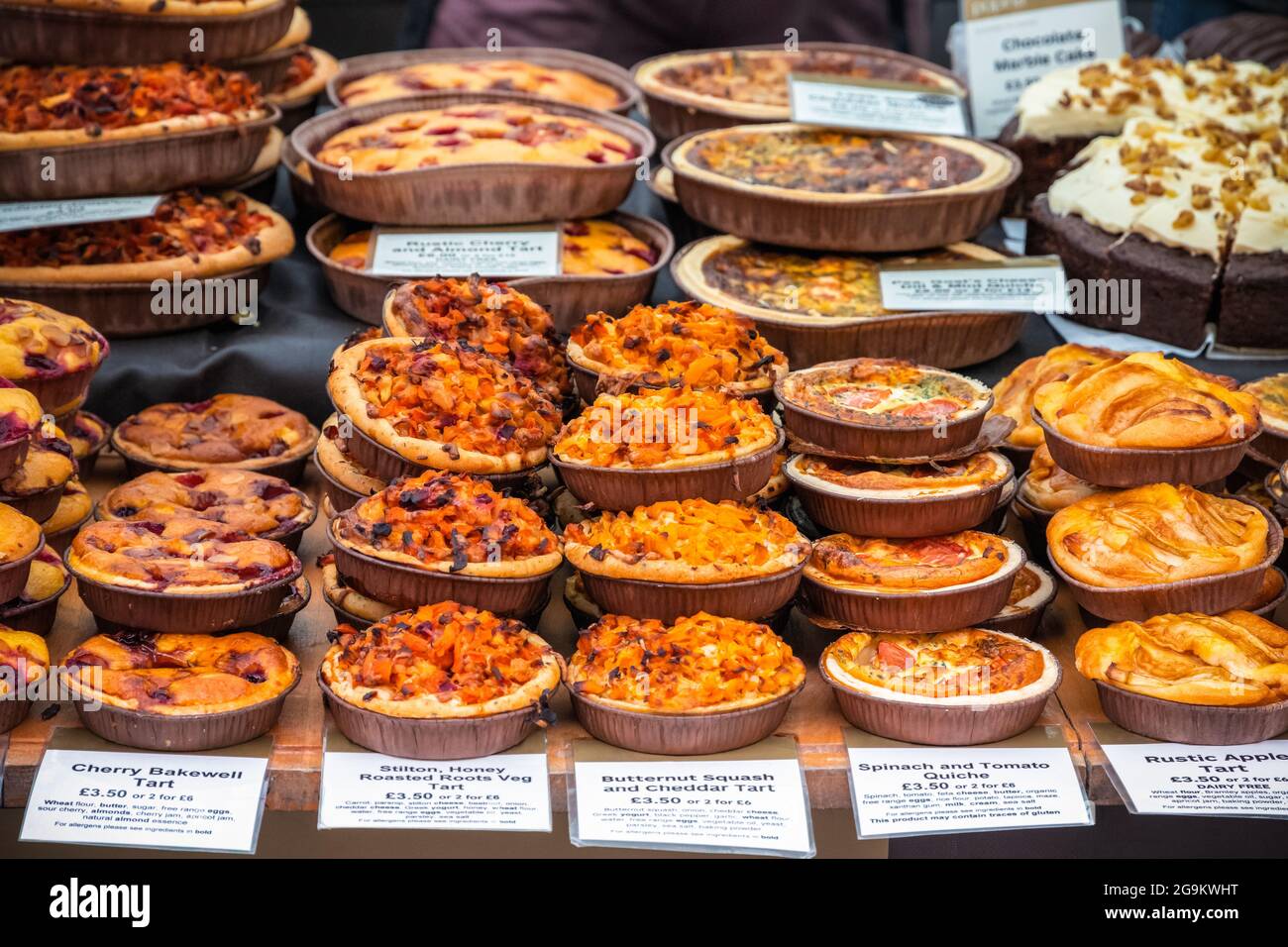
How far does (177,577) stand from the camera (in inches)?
93.1

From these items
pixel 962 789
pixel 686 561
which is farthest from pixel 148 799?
pixel 962 789

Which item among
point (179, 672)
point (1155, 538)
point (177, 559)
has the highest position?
point (1155, 538)

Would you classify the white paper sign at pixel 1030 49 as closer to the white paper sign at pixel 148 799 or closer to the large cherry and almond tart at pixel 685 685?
the large cherry and almond tart at pixel 685 685

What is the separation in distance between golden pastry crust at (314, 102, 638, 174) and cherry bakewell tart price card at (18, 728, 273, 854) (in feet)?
5.67

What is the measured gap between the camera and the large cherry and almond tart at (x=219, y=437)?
3.11 metres

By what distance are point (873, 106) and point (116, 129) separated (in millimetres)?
2070

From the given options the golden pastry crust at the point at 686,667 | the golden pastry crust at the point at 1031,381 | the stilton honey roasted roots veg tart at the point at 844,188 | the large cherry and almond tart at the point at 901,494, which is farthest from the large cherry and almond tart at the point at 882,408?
the stilton honey roasted roots veg tart at the point at 844,188

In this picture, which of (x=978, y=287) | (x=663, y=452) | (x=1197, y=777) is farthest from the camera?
(x=978, y=287)

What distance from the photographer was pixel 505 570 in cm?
233

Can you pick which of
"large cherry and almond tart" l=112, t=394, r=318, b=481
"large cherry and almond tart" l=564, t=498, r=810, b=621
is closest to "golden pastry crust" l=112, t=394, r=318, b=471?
"large cherry and almond tart" l=112, t=394, r=318, b=481

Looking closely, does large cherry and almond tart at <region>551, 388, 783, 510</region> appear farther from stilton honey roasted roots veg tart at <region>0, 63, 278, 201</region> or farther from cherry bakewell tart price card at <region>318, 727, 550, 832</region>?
stilton honey roasted roots veg tart at <region>0, 63, 278, 201</region>

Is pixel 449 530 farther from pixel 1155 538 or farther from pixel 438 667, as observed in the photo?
pixel 1155 538

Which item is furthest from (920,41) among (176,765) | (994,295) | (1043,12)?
(176,765)

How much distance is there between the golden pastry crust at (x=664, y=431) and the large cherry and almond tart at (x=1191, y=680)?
0.71 m
